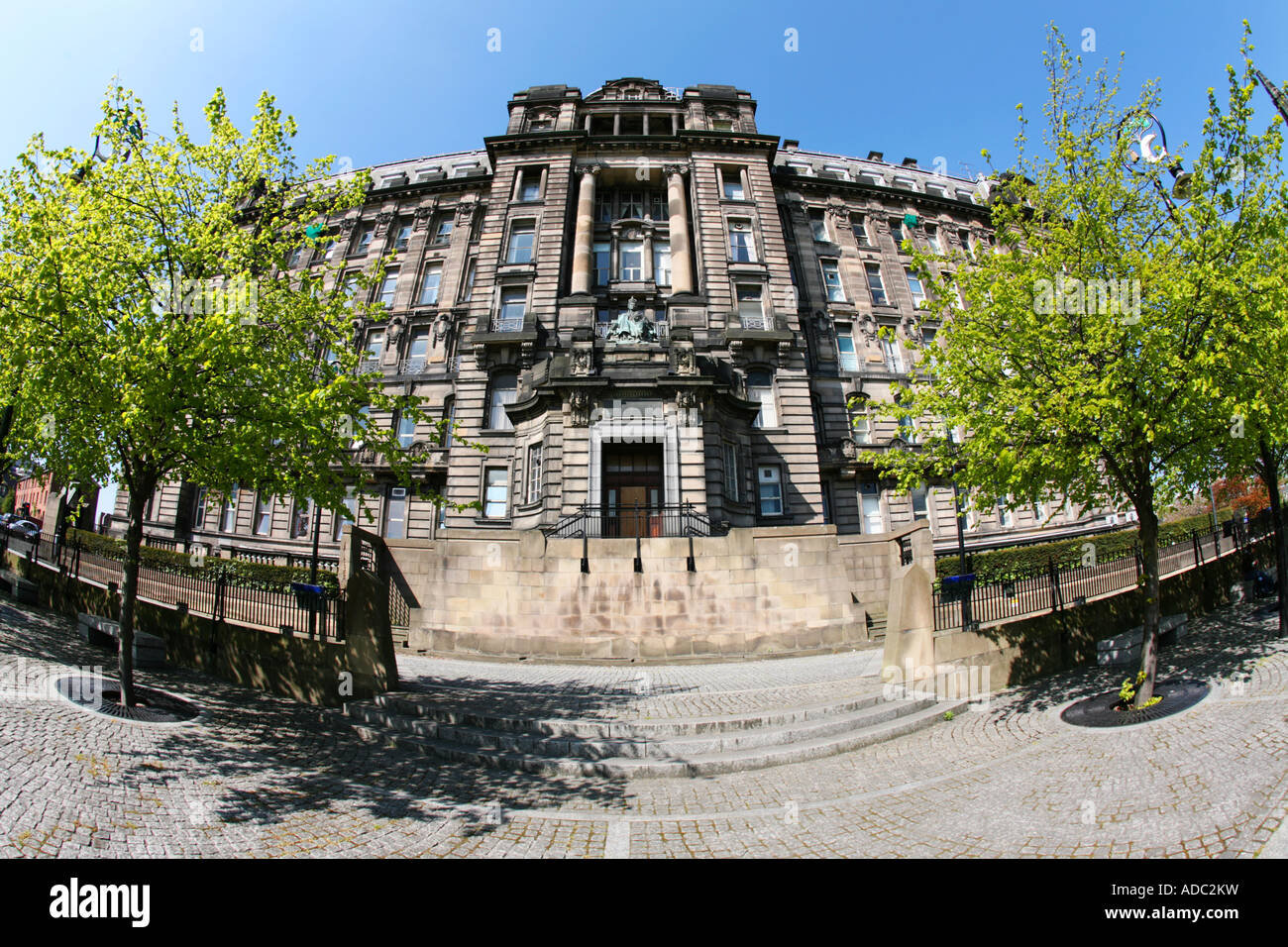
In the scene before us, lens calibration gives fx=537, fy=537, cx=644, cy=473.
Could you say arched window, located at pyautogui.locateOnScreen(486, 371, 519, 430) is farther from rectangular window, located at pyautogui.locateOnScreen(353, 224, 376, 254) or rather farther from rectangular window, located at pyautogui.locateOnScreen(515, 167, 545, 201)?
rectangular window, located at pyautogui.locateOnScreen(353, 224, 376, 254)

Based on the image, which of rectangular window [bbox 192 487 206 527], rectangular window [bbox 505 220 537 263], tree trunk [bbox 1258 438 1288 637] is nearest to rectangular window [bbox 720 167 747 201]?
rectangular window [bbox 505 220 537 263]

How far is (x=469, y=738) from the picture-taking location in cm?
808

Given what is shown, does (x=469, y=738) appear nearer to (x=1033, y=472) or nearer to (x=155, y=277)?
(x=155, y=277)

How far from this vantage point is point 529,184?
31828mm

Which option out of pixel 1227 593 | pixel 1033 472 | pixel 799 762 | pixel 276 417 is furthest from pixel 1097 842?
pixel 1227 593

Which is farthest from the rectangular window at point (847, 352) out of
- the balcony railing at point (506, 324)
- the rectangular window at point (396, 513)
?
the rectangular window at point (396, 513)

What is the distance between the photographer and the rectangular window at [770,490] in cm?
2566

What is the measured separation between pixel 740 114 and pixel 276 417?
115 ft

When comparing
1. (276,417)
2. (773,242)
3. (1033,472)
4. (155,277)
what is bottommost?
(1033,472)

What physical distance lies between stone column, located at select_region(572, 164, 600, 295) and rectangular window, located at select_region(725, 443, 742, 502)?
11933 millimetres

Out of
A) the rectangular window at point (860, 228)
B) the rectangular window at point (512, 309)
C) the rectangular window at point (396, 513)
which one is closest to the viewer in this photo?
the rectangular window at point (512, 309)

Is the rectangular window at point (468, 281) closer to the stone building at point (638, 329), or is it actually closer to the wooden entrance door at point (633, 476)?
the stone building at point (638, 329)

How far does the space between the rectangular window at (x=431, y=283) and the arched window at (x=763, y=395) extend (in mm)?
19825

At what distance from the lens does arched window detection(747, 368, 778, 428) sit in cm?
2692
